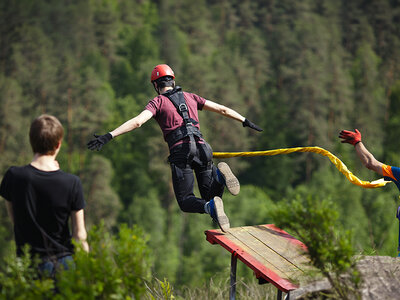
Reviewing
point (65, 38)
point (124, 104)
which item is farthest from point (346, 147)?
point (65, 38)

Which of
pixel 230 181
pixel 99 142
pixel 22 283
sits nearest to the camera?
pixel 22 283

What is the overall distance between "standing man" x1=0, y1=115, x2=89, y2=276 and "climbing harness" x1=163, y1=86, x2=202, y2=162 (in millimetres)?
2323

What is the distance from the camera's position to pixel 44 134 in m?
3.04

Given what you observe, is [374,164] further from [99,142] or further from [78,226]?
[78,226]

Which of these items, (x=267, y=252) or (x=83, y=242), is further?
(x=267, y=252)

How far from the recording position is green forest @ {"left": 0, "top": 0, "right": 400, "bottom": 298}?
37.0m

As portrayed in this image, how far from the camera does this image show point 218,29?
2387 inches

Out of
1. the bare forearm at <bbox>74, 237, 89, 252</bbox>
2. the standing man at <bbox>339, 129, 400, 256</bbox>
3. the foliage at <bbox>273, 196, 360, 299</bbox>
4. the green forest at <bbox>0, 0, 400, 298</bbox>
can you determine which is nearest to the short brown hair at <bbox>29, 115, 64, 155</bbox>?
the bare forearm at <bbox>74, 237, 89, 252</bbox>

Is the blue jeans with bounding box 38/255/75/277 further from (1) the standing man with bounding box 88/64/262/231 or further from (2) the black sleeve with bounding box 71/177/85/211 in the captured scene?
(1) the standing man with bounding box 88/64/262/231

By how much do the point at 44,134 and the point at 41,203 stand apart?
451 mm

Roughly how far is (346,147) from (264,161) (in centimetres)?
928

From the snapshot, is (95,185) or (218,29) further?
(218,29)

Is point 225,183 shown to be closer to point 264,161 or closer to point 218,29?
point 264,161

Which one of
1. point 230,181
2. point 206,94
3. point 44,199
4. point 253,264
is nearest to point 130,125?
point 230,181
